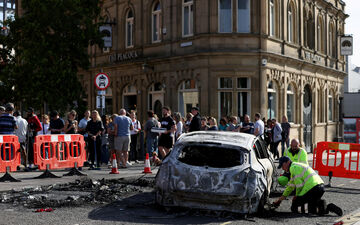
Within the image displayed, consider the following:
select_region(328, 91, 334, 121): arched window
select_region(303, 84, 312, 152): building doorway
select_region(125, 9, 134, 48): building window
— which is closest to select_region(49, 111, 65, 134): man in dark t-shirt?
select_region(125, 9, 134, 48): building window

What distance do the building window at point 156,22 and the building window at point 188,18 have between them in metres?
2.25

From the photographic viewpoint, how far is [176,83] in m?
24.5

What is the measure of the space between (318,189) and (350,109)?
1305 inches

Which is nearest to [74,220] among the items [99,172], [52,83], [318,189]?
[318,189]

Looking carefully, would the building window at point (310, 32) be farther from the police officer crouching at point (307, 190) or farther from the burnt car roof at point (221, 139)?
the police officer crouching at point (307, 190)

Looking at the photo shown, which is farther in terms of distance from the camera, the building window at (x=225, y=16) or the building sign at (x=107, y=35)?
the building sign at (x=107, y=35)

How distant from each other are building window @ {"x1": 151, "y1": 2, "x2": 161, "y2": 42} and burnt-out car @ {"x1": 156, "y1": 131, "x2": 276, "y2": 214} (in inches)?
711

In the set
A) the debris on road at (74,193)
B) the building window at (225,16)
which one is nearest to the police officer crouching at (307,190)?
the debris on road at (74,193)

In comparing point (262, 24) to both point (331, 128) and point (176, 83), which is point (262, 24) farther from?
point (331, 128)

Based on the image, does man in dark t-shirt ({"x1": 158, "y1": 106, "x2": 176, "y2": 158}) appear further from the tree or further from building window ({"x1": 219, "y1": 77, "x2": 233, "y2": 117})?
the tree

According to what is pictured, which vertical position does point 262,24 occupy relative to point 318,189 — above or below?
above

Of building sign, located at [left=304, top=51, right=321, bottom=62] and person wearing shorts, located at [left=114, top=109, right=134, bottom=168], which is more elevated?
building sign, located at [left=304, top=51, right=321, bottom=62]

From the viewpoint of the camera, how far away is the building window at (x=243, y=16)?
23.2m

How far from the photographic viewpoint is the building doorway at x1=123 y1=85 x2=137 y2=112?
93.2 ft
